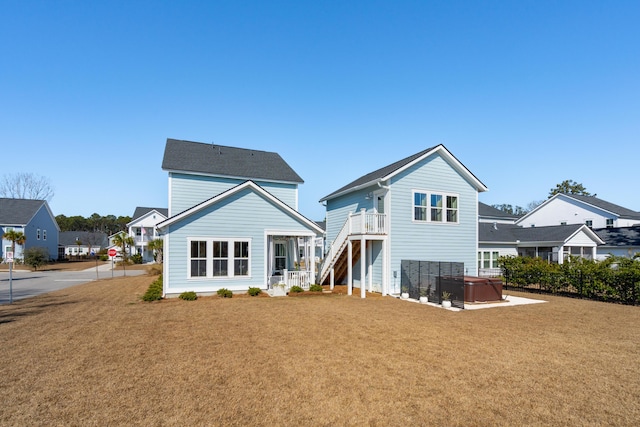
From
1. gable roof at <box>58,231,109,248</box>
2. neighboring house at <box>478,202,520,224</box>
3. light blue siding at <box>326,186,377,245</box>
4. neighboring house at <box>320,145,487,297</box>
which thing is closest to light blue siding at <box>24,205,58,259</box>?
gable roof at <box>58,231,109,248</box>

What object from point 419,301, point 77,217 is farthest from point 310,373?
point 77,217

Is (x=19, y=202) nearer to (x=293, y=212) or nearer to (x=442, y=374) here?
(x=293, y=212)

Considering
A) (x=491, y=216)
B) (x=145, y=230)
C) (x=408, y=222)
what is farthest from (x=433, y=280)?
(x=145, y=230)

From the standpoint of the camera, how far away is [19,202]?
42.8 metres

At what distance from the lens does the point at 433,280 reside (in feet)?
51.1

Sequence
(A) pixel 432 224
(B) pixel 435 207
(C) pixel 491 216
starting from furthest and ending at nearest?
(C) pixel 491 216 → (B) pixel 435 207 → (A) pixel 432 224

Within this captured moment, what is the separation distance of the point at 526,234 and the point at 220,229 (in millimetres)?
→ 25802

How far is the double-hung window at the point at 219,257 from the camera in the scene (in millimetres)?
15398

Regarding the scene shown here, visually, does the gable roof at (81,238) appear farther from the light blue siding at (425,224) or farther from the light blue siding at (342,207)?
the light blue siding at (425,224)

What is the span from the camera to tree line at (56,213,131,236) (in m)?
94.1

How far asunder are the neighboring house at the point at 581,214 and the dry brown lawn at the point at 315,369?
3289 cm

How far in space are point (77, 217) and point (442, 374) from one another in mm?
116662

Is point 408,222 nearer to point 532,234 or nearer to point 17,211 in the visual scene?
point 532,234

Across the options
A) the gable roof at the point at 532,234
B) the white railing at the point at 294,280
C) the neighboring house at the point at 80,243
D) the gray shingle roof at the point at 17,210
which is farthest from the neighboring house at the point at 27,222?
the gable roof at the point at 532,234
